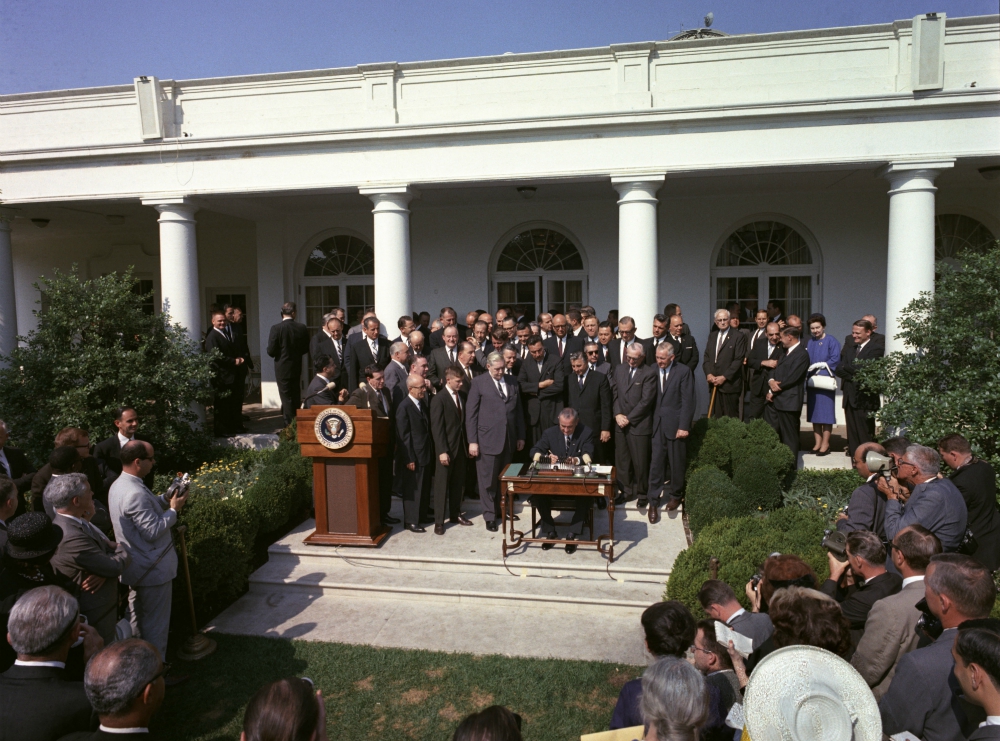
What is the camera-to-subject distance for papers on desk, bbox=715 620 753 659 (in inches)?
125

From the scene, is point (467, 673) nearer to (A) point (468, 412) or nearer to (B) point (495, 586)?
(B) point (495, 586)

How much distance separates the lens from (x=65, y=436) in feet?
19.2

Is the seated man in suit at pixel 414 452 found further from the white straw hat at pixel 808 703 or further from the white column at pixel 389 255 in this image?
the white straw hat at pixel 808 703

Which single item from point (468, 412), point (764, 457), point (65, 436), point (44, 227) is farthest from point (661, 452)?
point (44, 227)

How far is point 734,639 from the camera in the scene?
126 inches

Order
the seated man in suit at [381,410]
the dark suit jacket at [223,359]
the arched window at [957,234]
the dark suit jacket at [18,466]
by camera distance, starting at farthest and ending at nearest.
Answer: the arched window at [957,234] < the dark suit jacket at [223,359] < the seated man in suit at [381,410] < the dark suit jacket at [18,466]

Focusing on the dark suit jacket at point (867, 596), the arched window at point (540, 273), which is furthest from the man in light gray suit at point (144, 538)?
the arched window at point (540, 273)

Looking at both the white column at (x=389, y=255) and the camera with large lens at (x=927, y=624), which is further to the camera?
the white column at (x=389, y=255)

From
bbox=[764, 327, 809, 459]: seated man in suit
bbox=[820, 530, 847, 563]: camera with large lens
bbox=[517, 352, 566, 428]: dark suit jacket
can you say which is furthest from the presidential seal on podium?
bbox=[764, 327, 809, 459]: seated man in suit

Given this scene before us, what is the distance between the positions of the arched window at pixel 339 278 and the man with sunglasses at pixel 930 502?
12399 mm

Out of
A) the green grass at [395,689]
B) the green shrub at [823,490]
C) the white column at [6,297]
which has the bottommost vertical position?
the green grass at [395,689]

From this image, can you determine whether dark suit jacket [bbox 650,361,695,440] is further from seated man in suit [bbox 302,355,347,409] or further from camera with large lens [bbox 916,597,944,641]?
camera with large lens [bbox 916,597,944,641]

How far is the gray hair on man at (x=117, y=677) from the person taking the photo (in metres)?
2.62

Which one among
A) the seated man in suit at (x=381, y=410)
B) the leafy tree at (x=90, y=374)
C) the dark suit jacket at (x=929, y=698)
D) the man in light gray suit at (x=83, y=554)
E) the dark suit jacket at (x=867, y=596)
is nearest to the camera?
the dark suit jacket at (x=929, y=698)
